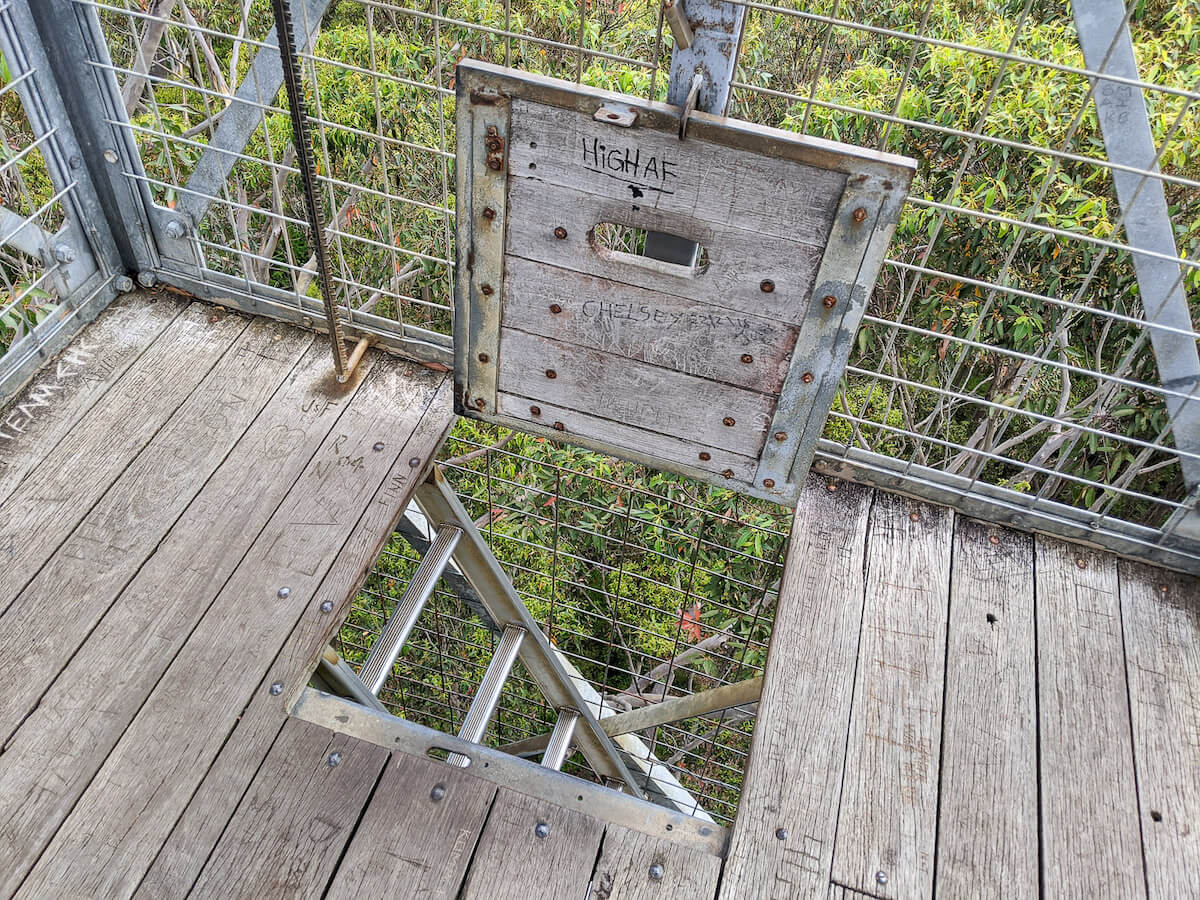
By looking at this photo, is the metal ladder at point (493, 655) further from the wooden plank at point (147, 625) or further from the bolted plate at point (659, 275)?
the bolted plate at point (659, 275)

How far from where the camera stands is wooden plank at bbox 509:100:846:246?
1367 millimetres

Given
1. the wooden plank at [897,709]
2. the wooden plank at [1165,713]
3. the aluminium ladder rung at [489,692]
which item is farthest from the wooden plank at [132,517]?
the wooden plank at [1165,713]

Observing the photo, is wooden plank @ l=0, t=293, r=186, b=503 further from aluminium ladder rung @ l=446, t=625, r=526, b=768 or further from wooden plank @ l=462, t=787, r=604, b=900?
wooden plank @ l=462, t=787, r=604, b=900

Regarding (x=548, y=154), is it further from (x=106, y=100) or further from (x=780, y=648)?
(x=106, y=100)

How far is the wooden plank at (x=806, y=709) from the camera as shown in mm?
1467

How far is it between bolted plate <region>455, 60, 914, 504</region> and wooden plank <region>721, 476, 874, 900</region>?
8.5 inches

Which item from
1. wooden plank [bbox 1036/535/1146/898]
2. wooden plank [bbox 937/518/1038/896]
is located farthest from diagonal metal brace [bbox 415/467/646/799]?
wooden plank [bbox 1036/535/1146/898]

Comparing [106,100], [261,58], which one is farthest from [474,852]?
[106,100]

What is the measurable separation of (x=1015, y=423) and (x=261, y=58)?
4.06 metres

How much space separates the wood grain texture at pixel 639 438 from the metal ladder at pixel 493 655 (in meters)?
0.38

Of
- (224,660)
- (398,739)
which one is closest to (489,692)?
(398,739)

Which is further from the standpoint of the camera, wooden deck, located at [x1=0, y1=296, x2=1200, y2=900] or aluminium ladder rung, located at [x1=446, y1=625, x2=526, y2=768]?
aluminium ladder rung, located at [x1=446, y1=625, x2=526, y2=768]

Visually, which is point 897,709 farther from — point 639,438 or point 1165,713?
point 639,438

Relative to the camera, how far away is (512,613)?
2.55 meters
